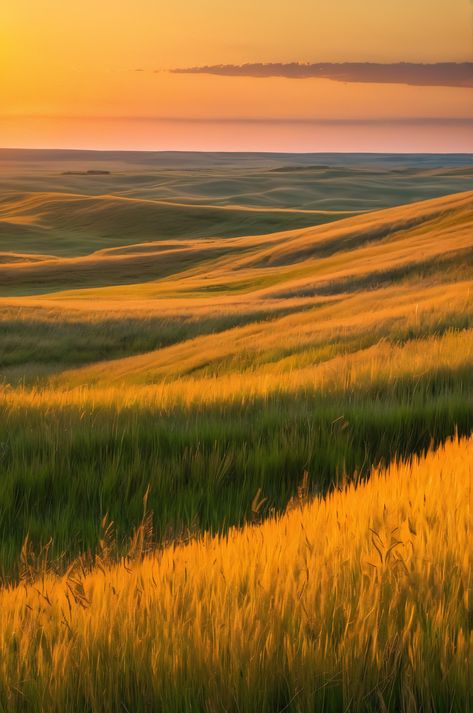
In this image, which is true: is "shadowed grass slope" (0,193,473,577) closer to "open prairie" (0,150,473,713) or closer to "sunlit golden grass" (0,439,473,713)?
"open prairie" (0,150,473,713)

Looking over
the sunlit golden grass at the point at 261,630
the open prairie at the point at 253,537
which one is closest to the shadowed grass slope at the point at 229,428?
the open prairie at the point at 253,537

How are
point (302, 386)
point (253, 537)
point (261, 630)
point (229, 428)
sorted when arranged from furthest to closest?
point (302, 386) < point (229, 428) < point (253, 537) < point (261, 630)

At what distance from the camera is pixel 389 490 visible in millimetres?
3293

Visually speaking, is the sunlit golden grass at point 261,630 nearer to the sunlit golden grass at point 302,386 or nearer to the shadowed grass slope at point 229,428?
the shadowed grass slope at point 229,428

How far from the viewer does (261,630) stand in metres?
1.90

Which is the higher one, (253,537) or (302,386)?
(253,537)

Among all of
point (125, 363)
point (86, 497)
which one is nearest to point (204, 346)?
point (125, 363)

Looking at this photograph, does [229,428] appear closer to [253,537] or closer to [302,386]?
[302,386]

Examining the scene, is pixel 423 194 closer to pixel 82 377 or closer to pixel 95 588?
pixel 82 377

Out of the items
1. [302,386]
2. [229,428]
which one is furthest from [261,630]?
[302,386]

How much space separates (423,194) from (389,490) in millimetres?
155467

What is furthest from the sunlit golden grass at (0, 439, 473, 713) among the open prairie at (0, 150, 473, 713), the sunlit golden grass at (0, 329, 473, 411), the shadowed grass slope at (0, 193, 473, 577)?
the sunlit golden grass at (0, 329, 473, 411)

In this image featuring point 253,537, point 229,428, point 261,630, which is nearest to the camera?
point 261,630

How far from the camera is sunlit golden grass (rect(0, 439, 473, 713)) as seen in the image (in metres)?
1.73
